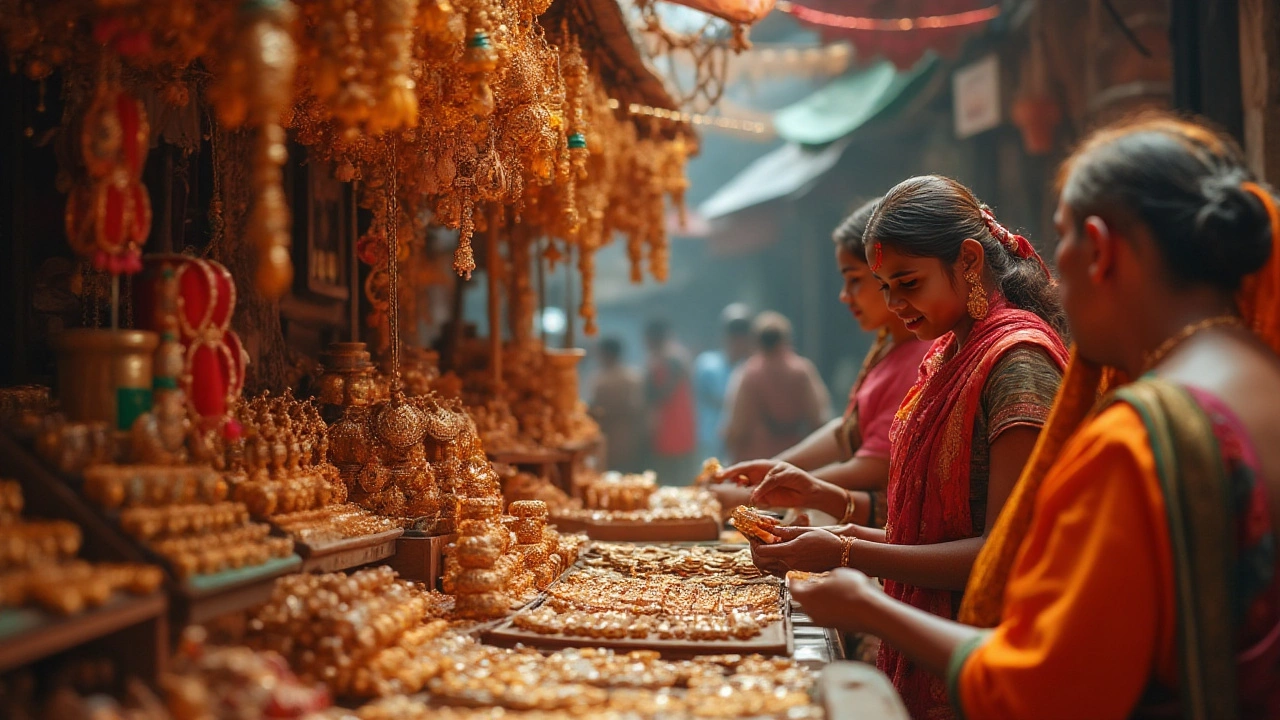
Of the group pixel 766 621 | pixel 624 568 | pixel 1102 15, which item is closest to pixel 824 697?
pixel 766 621

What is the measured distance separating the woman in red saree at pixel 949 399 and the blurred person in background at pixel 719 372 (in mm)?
7539

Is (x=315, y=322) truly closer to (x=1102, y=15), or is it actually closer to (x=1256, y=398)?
(x=1256, y=398)

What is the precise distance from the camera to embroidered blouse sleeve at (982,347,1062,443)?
2.39 m

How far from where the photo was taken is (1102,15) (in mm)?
7344

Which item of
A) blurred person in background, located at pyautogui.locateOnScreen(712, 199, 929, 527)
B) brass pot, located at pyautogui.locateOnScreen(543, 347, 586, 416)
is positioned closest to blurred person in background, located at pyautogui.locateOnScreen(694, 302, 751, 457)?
brass pot, located at pyautogui.locateOnScreen(543, 347, 586, 416)

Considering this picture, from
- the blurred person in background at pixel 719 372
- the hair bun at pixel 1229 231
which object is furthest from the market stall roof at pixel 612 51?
the blurred person in background at pixel 719 372

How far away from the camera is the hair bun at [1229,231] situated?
1.63 metres

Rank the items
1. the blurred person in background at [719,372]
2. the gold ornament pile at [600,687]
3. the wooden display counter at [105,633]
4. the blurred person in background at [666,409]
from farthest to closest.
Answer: the blurred person in background at [666,409] → the blurred person in background at [719,372] → the gold ornament pile at [600,687] → the wooden display counter at [105,633]

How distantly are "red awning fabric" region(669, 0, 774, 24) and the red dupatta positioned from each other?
180 centimetres

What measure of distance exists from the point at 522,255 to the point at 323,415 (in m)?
2.80

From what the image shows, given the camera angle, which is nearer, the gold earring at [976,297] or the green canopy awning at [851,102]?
the gold earring at [976,297]

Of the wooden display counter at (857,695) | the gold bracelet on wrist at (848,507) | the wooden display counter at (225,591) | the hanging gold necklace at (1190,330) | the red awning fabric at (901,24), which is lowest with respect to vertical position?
the wooden display counter at (857,695)

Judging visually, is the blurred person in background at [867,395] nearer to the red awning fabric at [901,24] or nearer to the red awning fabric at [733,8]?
the red awning fabric at [733,8]

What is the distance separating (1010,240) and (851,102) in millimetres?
8741
